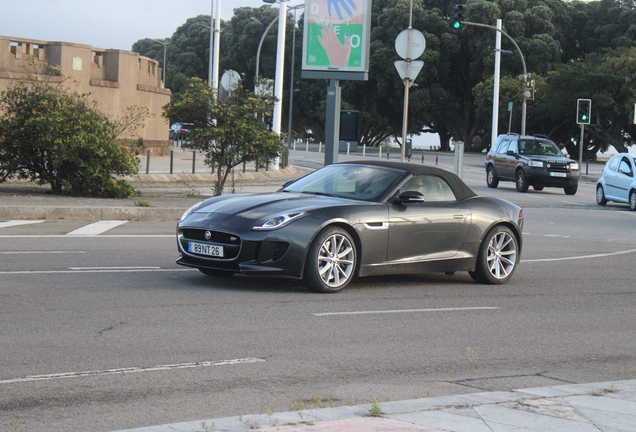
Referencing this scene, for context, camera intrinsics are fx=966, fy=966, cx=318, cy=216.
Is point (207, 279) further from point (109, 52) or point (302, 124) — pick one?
point (302, 124)

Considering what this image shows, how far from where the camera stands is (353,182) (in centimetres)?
1084

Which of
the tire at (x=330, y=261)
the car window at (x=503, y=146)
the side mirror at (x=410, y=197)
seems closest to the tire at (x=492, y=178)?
the car window at (x=503, y=146)

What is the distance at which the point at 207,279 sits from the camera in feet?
34.7

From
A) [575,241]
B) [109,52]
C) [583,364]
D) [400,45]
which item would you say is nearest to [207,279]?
[583,364]

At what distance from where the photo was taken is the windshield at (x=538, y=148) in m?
33.4

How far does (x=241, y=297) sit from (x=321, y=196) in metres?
1.64

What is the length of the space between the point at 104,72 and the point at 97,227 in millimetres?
26766

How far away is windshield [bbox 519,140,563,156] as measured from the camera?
33.4 m

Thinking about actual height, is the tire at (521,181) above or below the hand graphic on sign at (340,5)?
below

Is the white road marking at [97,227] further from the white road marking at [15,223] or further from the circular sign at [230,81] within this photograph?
the circular sign at [230,81]

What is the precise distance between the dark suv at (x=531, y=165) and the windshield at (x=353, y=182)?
864 inches

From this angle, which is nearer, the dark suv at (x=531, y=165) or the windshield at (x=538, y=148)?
the dark suv at (x=531, y=165)

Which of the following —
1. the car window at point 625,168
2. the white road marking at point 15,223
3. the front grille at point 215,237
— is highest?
the car window at point 625,168

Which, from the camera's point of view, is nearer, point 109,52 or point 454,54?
point 109,52
